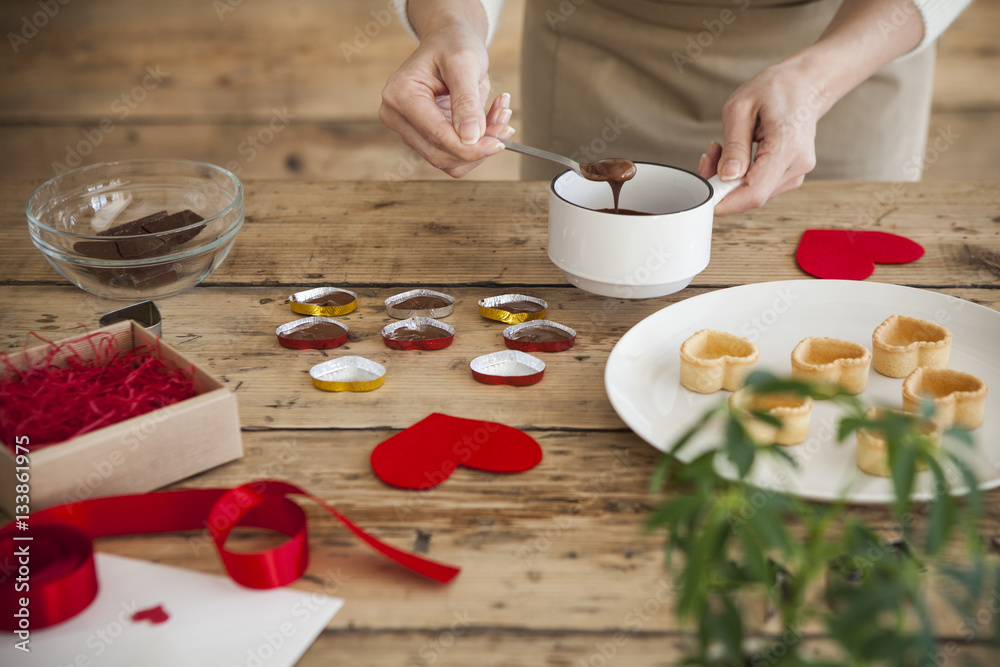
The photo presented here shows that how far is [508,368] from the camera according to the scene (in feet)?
3.32

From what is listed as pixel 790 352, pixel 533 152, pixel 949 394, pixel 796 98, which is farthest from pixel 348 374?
pixel 796 98

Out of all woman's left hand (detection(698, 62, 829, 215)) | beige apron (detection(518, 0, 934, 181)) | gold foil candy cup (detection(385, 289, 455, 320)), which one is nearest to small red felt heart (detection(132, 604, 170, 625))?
gold foil candy cup (detection(385, 289, 455, 320))

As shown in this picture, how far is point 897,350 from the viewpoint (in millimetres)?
944

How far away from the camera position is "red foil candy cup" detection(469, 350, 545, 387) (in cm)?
98

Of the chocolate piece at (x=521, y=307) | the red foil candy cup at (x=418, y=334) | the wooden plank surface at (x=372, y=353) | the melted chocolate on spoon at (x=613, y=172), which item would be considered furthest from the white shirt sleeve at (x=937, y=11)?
the red foil candy cup at (x=418, y=334)

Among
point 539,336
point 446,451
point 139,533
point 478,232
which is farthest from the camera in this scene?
point 478,232

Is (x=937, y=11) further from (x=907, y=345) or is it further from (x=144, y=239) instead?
(x=144, y=239)

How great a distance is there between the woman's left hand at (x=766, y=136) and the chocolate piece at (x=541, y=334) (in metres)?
0.32

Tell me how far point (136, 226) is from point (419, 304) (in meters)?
0.42

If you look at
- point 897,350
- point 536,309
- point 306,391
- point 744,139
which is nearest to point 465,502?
point 306,391

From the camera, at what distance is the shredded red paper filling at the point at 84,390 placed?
0.77 metres

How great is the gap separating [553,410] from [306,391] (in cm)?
29

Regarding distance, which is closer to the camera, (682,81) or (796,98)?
(796,98)

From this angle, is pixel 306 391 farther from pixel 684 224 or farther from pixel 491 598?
pixel 684 224
